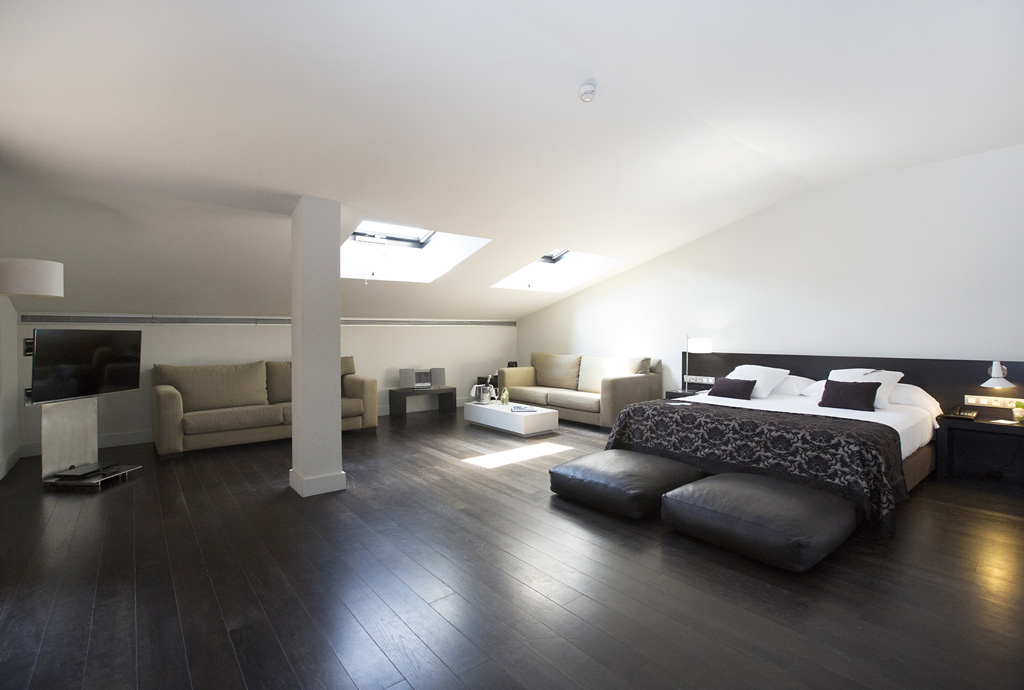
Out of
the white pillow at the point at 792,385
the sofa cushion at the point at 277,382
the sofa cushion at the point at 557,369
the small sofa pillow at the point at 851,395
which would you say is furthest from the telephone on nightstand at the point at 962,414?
the sofa cushion at the point at 277,382

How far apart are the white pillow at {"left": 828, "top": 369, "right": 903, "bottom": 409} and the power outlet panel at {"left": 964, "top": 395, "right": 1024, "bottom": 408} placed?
50 centimetres

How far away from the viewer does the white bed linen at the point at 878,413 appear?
367cm

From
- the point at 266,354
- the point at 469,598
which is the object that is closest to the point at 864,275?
the point at 469,598

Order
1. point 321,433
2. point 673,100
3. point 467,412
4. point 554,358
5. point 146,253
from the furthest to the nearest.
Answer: point 554,358 < point 467,412 < point 146,253 < point 321,433 < point 673,100

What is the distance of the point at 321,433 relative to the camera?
379cm

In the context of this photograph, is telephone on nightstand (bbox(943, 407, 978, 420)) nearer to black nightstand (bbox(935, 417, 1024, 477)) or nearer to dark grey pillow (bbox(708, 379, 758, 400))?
black nightstand (bbox(935, 417, 1024, 477))

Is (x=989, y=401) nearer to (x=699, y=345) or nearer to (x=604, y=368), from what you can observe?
(x=699, y=345)

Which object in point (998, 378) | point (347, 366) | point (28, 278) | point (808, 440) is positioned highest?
point (28, 278)

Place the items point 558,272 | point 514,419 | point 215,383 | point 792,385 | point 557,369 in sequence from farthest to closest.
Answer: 1. point 558,272
2. point 557,369
3. point 514,419
4. point 215,383
5. point 792,385

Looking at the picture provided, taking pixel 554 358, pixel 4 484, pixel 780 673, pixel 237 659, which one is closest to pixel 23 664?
pixel 237 659

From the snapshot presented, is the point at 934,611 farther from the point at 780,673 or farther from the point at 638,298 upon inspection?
the point at 638,298

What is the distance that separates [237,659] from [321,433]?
204 cm

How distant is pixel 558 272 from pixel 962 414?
4.90 metres

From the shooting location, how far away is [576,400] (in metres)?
6.42
